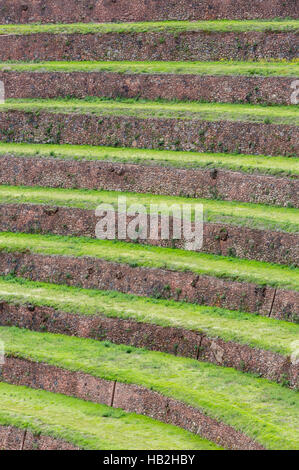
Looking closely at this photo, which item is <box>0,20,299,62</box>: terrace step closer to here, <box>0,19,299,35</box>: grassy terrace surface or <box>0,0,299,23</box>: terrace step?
<box>0,19,299,35</box>: grassy terrace surface

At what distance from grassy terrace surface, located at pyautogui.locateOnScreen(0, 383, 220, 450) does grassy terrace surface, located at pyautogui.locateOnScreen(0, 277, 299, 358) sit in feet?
8.41

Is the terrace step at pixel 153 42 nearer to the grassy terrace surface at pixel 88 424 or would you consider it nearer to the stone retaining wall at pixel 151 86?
the stone retaining wall at pixel 151 86

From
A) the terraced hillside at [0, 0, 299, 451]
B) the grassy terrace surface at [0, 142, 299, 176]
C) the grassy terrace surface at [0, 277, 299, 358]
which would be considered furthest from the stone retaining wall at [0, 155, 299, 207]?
the grassy terrace surface at [0, 277, 299, 358]

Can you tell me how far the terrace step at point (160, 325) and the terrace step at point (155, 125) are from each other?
645 centimetres

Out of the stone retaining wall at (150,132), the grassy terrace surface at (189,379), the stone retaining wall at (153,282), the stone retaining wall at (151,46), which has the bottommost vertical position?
the grassy terrace surface at (189,379)

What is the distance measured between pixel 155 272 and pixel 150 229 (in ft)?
6.71

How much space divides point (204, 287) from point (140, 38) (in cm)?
1329

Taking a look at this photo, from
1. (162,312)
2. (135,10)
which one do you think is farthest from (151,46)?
(162,312)

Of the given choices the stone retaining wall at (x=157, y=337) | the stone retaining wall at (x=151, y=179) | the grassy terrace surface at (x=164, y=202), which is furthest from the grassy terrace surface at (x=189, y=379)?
the stone retaining wall at (x=151, y=179)

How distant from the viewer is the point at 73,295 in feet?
84.1

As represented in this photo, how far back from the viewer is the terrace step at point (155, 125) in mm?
28922

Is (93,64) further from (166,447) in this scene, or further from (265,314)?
(166,447)

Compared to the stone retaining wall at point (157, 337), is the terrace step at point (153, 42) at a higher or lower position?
higher

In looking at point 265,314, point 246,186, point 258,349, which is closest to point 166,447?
point 258,349
